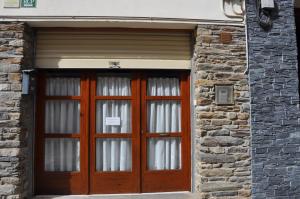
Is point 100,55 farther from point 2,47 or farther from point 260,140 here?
point 260,140

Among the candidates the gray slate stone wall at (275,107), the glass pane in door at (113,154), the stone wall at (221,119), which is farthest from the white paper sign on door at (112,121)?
the gray slate stone wall at (275,107)

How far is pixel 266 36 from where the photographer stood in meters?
6.10

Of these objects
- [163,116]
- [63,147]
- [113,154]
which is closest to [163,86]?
[163,116]

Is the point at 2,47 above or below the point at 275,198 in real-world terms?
above

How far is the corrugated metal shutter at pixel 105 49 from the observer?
6168mm

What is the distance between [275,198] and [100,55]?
3601 mm

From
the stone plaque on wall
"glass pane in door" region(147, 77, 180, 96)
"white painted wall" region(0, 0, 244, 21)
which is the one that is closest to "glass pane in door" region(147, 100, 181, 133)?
"glass pane in door" region(147, 77, 180, 96)

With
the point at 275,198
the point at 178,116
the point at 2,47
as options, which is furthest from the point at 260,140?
the point at 2,47

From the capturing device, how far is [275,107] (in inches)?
237

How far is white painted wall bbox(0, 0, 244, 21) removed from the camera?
19.1 ft

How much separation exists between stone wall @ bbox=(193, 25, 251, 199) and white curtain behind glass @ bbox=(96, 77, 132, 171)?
3.83 ft

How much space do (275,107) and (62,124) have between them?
348 cm

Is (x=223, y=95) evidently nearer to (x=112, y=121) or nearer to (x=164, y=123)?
(x=164, y=123)

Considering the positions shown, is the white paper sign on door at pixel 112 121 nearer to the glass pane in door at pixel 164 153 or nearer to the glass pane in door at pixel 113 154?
the glass pane in door at pixel 113 154
